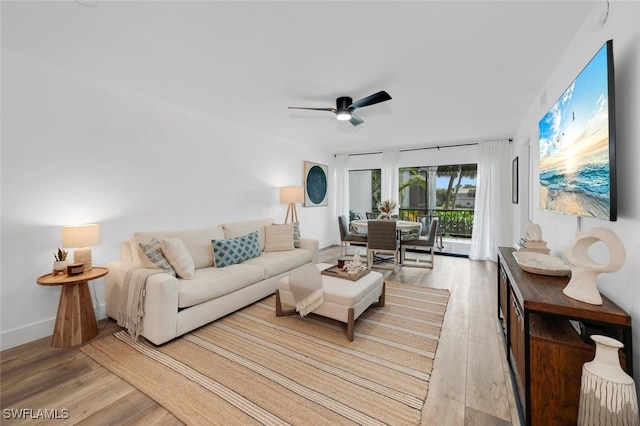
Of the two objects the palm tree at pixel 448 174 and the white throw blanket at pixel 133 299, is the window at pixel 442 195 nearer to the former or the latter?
the palm tree at pixel 448 174

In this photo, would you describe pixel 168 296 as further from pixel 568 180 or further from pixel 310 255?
pixel 568 180

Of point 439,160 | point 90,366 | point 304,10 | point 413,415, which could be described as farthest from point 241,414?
point 439,160

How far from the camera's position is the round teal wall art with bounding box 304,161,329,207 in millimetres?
5961

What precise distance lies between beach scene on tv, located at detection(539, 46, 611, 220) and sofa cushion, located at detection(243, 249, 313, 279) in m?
2.93

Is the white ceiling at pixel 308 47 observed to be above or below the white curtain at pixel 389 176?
above

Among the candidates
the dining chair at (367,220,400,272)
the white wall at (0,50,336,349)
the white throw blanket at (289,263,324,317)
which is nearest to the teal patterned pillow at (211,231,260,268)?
the white wall at (0,50,336,349)

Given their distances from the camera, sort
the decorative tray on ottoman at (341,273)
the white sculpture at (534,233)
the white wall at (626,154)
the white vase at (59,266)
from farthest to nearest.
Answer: the decorative tray on ottoman at (341,273)
the white vase at (59,266)
the white sculpture at (534,233)
the white wall at (626,154)

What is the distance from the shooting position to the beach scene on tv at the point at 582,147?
132 cm

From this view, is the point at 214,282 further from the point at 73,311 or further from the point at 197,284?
the point at 73,311

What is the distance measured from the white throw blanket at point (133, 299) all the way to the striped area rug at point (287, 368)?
0.13 meters

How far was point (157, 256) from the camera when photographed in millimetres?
2586

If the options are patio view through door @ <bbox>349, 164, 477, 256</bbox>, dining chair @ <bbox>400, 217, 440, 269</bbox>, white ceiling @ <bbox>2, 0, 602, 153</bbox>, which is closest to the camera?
white ceiling @ <bbox>2, 0, 602, 153</bbox>

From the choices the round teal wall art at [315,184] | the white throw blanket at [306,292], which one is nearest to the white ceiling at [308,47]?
the white throw blanket at [306,292]

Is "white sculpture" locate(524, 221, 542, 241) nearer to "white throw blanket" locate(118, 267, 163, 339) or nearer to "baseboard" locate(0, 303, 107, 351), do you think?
"white throw blanket" locate(118, 267, 163, 339)
